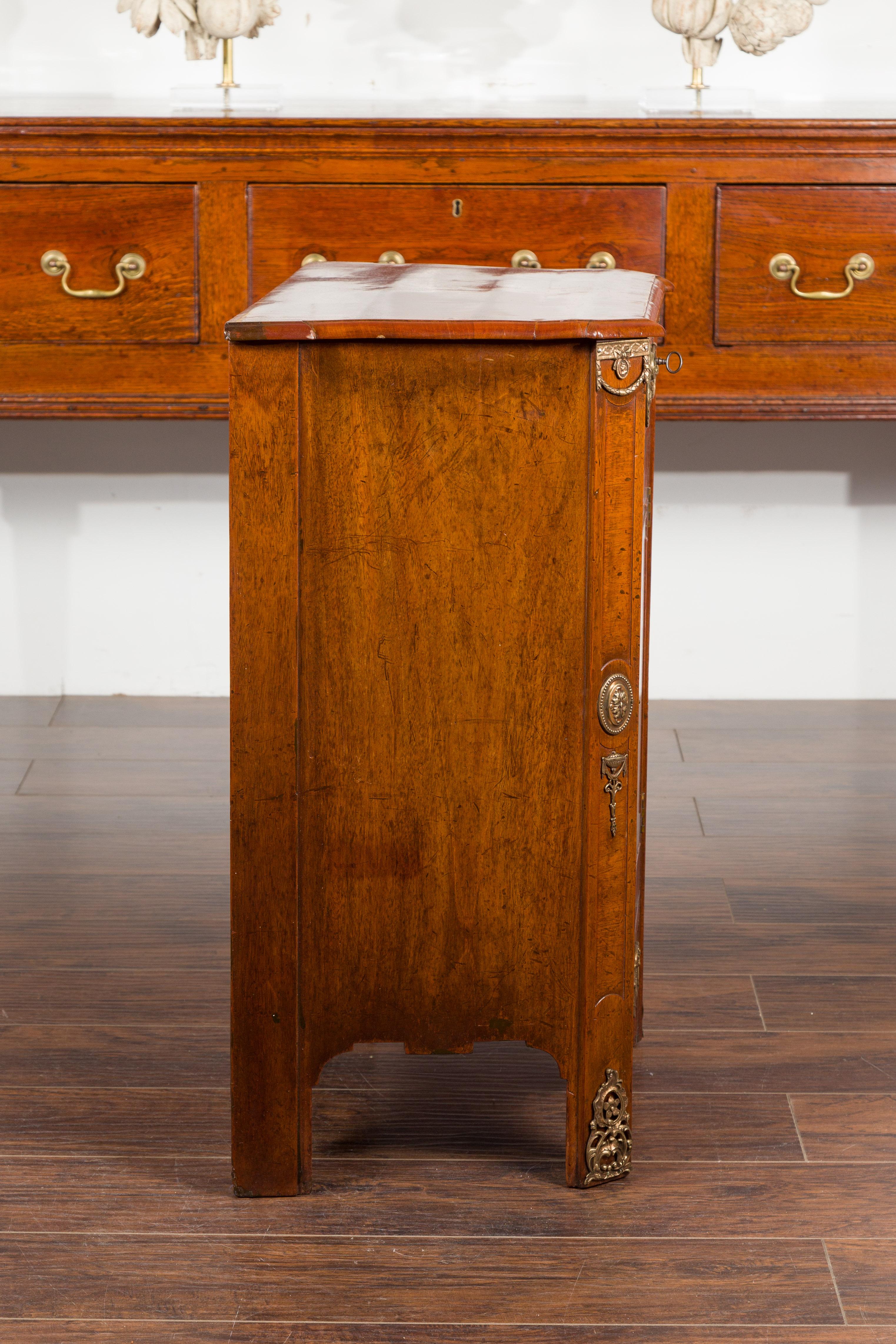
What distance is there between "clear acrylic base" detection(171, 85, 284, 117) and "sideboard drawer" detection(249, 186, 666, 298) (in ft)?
0.69

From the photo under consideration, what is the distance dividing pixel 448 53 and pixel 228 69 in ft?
1.24

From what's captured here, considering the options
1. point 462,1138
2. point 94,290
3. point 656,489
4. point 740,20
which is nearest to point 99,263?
point 94,290

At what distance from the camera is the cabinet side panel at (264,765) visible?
1111 millimetres

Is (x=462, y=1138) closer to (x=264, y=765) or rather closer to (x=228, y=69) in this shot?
(x=264, y=765)

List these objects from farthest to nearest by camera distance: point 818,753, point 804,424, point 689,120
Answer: point 804,424 → point 818,753 → point 689,120

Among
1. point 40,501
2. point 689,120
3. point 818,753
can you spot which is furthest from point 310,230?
point 818,753

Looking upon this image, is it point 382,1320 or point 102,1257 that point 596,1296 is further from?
point 102,1257

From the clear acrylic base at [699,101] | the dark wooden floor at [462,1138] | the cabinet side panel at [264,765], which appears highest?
the clear acrylic base at [699,101]

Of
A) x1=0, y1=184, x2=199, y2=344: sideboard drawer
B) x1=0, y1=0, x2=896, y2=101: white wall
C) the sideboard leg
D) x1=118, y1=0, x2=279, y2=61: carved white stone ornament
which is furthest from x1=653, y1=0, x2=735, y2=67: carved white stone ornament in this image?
the sideboard leg

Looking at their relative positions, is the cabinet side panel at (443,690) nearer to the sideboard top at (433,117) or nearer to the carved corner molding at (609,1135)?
the carved corner molding at (609,1135)

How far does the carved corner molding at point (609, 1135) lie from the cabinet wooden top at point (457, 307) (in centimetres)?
54

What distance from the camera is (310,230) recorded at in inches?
73.7

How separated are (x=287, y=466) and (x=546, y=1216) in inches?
22.4

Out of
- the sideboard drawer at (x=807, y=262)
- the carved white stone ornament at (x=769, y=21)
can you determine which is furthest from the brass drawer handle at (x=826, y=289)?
the carved white stone ornament at (x=769, y=21)
